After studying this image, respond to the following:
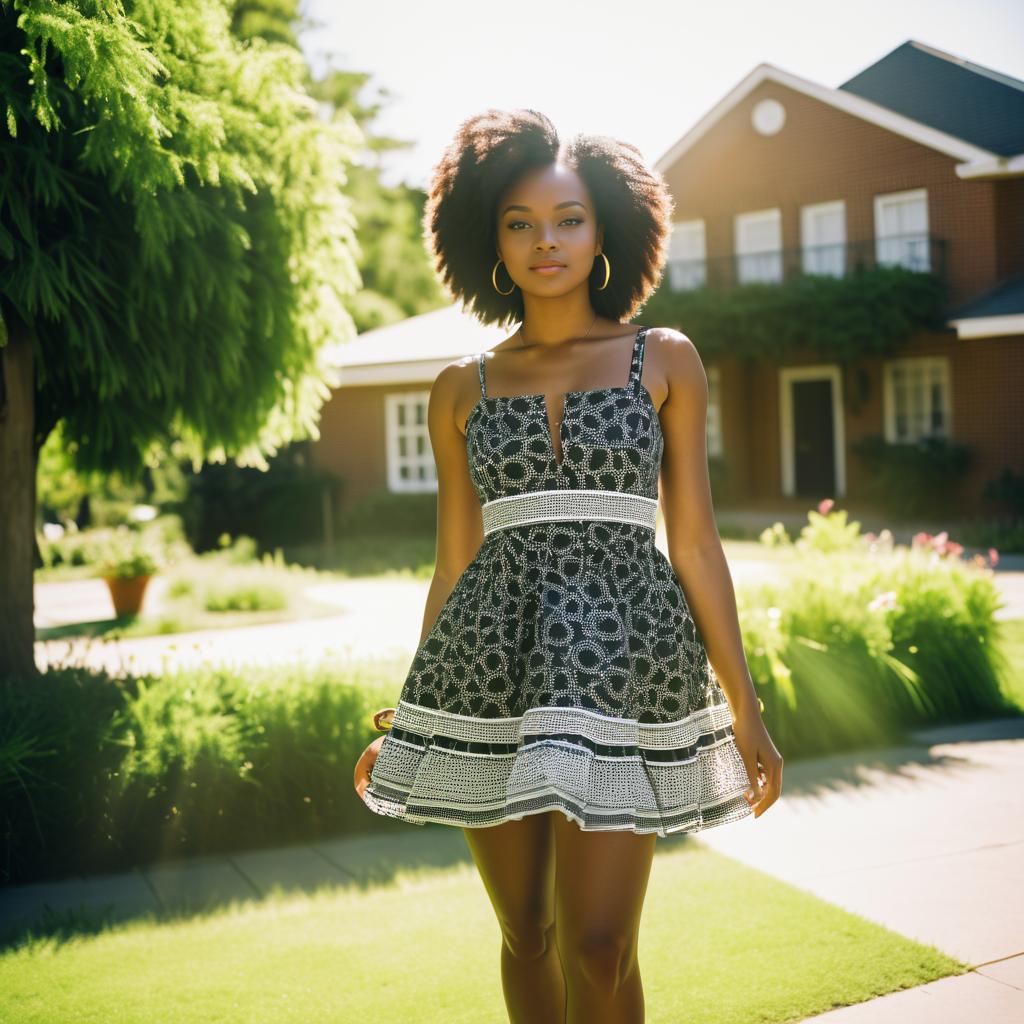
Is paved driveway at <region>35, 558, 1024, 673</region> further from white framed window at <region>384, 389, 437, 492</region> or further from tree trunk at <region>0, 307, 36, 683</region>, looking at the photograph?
white framed window at <region>384, 389, 437, 492</region>

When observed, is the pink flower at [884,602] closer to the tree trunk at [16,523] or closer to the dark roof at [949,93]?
the tree trunk at [16,523]

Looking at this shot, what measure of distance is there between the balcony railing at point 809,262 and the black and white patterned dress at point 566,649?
18.9 meters

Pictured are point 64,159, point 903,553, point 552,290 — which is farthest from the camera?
point 903,553

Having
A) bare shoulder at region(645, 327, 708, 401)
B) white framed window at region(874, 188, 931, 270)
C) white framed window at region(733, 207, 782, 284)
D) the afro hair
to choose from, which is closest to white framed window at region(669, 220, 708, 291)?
white framed window at region(733, 207, 782, 284)

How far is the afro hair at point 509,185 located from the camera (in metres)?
2.72

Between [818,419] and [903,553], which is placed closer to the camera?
[903,553]

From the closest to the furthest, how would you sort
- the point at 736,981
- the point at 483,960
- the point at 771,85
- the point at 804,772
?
1. the point at 736,981
2. the point at 483,960
3. the point at 804,772
4. the point at 771,85

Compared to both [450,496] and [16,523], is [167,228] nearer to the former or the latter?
[16,523]

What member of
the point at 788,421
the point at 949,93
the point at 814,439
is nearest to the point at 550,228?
the point at 814,439

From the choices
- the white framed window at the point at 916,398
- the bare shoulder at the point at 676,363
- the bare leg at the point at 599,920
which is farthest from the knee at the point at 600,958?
the white framed window at the point at 916,398

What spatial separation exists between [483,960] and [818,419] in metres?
19.8

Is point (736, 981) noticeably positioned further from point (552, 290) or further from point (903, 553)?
point (903, 553)

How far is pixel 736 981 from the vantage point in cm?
364

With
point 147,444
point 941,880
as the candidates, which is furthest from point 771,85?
point 941,880
